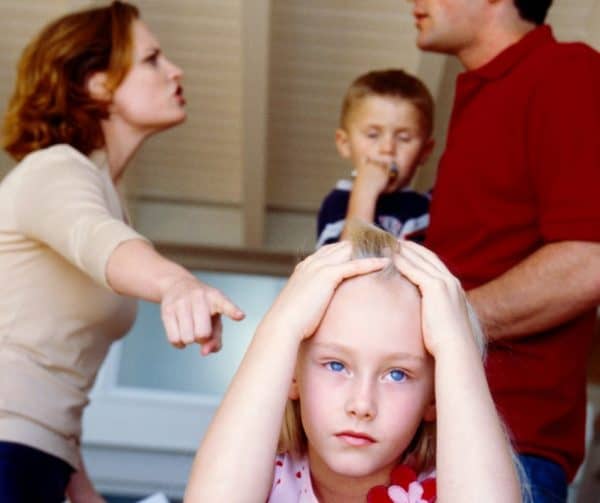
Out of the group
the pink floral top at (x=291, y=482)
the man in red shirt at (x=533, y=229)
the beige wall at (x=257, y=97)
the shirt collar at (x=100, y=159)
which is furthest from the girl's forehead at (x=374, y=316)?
the beige wall at (x=257, y=97)

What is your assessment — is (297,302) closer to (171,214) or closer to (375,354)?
(375,354)

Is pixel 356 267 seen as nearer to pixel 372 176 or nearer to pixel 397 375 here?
pixel 397 375

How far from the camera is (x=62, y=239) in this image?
180 centimetres

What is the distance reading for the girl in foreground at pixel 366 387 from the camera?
1.22 meters

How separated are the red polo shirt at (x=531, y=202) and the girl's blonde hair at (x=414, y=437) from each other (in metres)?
0.44

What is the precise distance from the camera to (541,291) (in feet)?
6.09

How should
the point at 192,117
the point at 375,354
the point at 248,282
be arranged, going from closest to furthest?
the point at 375,354 → the point at 192,117 → the point at 248,282

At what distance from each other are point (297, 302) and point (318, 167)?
4.67 m

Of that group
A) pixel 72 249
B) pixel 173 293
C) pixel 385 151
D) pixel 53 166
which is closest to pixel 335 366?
pixel 173 293

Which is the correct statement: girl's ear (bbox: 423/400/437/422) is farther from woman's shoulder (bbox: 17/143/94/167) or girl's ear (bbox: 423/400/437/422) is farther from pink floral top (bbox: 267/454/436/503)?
woman's shoulder (bbox: 17/143/94/167)

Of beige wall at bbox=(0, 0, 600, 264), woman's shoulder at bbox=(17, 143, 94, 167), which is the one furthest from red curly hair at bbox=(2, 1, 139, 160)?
beige wall at bbox=(0, 0, 600, 264)

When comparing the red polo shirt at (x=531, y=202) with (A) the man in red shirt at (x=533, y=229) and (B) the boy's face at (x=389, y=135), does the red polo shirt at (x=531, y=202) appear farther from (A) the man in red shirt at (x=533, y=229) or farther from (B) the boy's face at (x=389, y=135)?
(B) the boy's face at (x=389, y=135)

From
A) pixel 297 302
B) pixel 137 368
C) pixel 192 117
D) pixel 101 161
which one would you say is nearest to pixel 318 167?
pixel 192 117

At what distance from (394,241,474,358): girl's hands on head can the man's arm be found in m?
0.54
